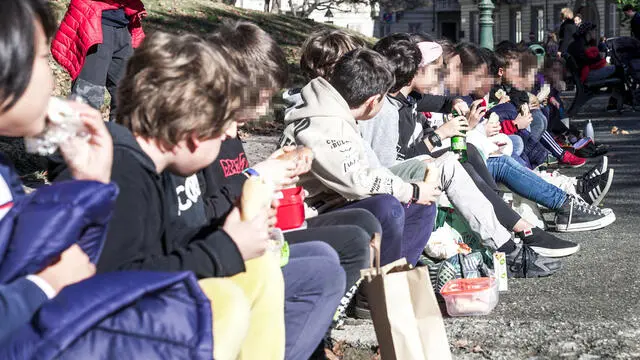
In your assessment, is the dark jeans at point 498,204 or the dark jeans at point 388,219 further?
the dark jeans at point 498,204

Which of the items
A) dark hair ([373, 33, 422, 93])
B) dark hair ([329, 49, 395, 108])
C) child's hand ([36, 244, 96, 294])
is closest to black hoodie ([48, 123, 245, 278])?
child's hand ([36, 244, 96, 294])

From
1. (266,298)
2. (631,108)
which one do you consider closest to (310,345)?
(266,298)

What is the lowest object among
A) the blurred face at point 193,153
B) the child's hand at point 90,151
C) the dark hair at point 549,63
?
the dark hair at point 549,63

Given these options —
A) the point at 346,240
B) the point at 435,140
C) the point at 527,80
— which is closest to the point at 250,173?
the point at 346,240

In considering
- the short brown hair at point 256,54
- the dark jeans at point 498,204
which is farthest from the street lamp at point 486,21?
the short brown hair at point 256,54

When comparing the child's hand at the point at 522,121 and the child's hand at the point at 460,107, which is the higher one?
the child's hand at the point at 460,107

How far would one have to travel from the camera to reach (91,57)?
6.45m

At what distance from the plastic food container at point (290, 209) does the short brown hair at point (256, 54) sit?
0.53 metres

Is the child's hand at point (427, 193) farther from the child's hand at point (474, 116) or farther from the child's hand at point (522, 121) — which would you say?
the child's hand at point (522, 121)

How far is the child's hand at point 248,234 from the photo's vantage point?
2.67 metres

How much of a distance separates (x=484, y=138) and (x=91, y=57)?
105 inches

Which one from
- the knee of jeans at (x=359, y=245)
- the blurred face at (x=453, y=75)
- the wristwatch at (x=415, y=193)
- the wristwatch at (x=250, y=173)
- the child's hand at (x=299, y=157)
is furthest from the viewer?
the blurred face at (x=453, y=75)

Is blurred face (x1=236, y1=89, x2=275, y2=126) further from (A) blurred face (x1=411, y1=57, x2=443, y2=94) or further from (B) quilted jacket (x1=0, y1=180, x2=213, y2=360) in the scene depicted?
(A) blurred face (x1=411, y1=57, x2=443, y2=94)

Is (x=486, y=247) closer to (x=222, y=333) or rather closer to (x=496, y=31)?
(x=222, y=333)
